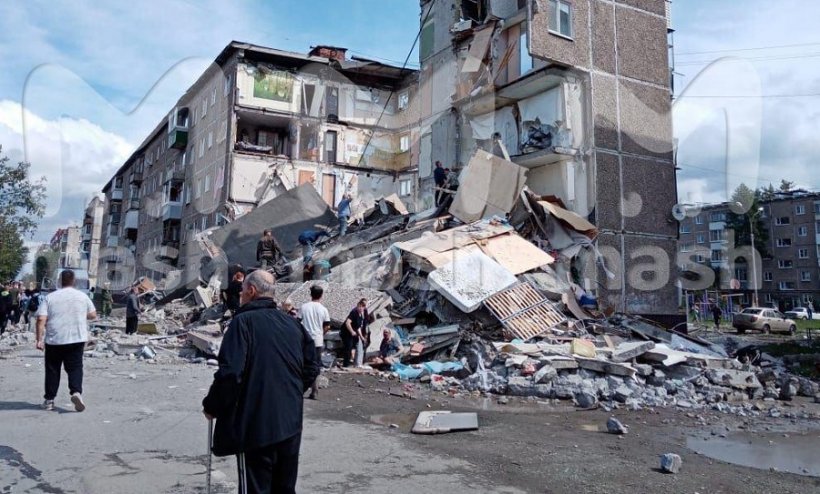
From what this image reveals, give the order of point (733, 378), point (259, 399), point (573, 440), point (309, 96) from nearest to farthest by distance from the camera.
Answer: point (259, 399)
point (573, 440)
point (733, 378)
point (309, 96)

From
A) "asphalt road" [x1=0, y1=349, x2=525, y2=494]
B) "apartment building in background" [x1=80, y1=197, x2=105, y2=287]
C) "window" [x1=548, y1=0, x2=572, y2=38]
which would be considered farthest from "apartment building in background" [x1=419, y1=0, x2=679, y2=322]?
"apartment building in background" [x1=80, y1=197, x2=105, y2=287]

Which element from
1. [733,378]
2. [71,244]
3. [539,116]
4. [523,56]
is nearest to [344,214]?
[539,116]

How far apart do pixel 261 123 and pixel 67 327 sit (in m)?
28.3

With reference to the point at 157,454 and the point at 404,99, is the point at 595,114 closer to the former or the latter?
the point at 157,454

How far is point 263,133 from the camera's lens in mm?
33156

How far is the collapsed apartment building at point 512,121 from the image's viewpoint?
58.9 feet

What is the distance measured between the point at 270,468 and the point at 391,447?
256cm

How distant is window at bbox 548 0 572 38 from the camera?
17.8 metres

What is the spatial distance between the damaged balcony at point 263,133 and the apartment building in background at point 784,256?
138ft

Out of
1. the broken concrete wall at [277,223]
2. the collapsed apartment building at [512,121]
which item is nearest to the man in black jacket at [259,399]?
the collapsed apartment building at [512,121]

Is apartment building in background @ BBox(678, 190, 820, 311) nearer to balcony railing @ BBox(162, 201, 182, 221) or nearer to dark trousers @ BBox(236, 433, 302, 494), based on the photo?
balcony railing @ BBox(162, 201, 182, 221)

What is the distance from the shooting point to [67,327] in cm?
571

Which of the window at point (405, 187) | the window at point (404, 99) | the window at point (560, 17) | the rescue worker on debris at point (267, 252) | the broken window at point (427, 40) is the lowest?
the rescue worker on debris at point (267, 252)

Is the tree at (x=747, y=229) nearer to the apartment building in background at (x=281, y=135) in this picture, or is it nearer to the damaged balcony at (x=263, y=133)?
the apartment building in background at (x=281, y=135)
